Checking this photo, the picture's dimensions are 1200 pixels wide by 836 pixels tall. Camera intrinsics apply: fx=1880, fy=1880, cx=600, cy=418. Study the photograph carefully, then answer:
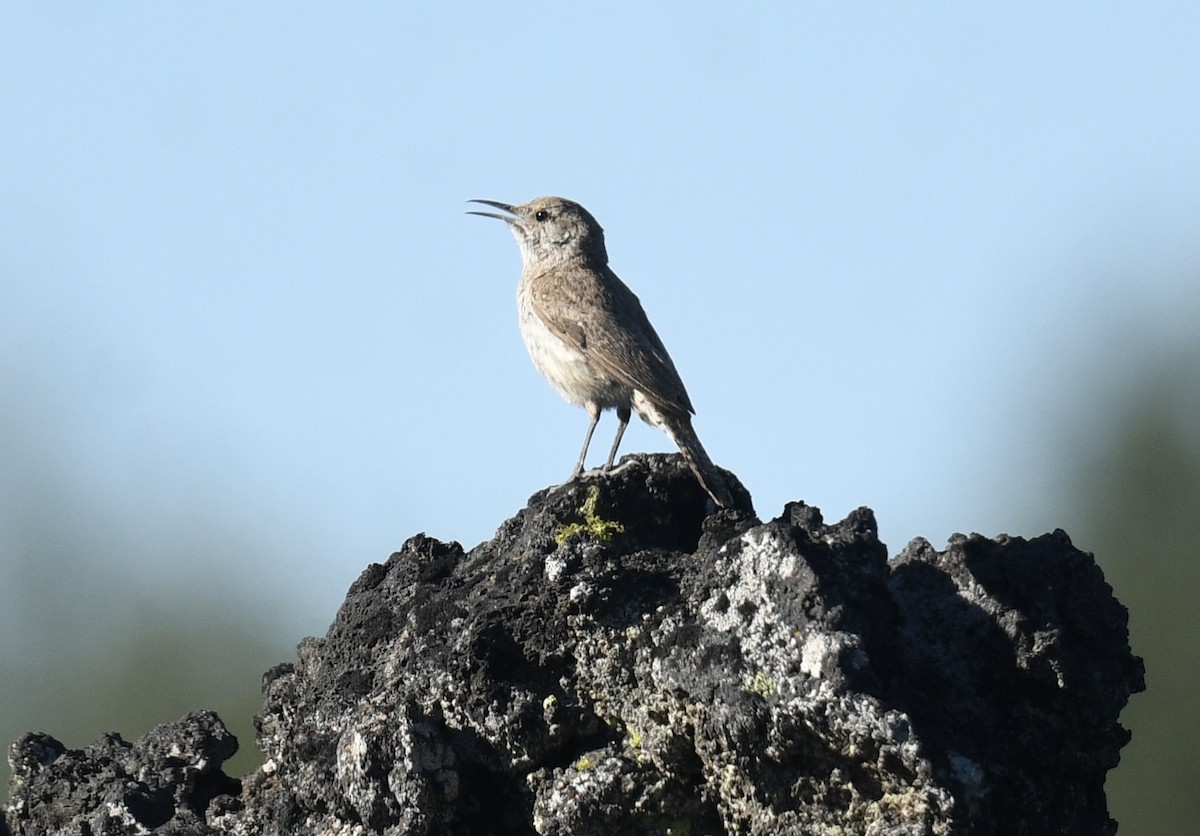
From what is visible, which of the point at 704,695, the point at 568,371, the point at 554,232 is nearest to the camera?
the point at 704,695

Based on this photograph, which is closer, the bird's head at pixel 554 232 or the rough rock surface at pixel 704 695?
the rough rock surface at pixel 704 695

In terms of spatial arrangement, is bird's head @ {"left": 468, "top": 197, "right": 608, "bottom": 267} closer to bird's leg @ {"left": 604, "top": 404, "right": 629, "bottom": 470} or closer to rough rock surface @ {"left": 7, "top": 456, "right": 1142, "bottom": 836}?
bird's leg @ {"left": 604, "top": 404, "right": 629, "bottom": 470}

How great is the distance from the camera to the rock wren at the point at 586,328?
947 cm

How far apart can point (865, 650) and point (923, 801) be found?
460 millimetres

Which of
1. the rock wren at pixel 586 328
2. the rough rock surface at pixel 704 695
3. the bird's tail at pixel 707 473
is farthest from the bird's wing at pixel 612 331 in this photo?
the rough rock surface at pixel 704 695

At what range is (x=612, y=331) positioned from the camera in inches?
394

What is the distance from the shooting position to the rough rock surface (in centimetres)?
535

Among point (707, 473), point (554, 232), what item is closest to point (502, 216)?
point (554, 232)

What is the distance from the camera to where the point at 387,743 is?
575 centimetres

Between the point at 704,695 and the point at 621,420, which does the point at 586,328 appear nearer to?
the point at 621,420

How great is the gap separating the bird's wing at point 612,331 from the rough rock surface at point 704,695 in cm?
306

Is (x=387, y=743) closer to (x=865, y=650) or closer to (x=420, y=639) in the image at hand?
(x=420, y=639)

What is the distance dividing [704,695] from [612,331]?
4736 millimetres

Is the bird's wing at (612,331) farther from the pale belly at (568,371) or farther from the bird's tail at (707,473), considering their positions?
the bird's tail at (707,473)
